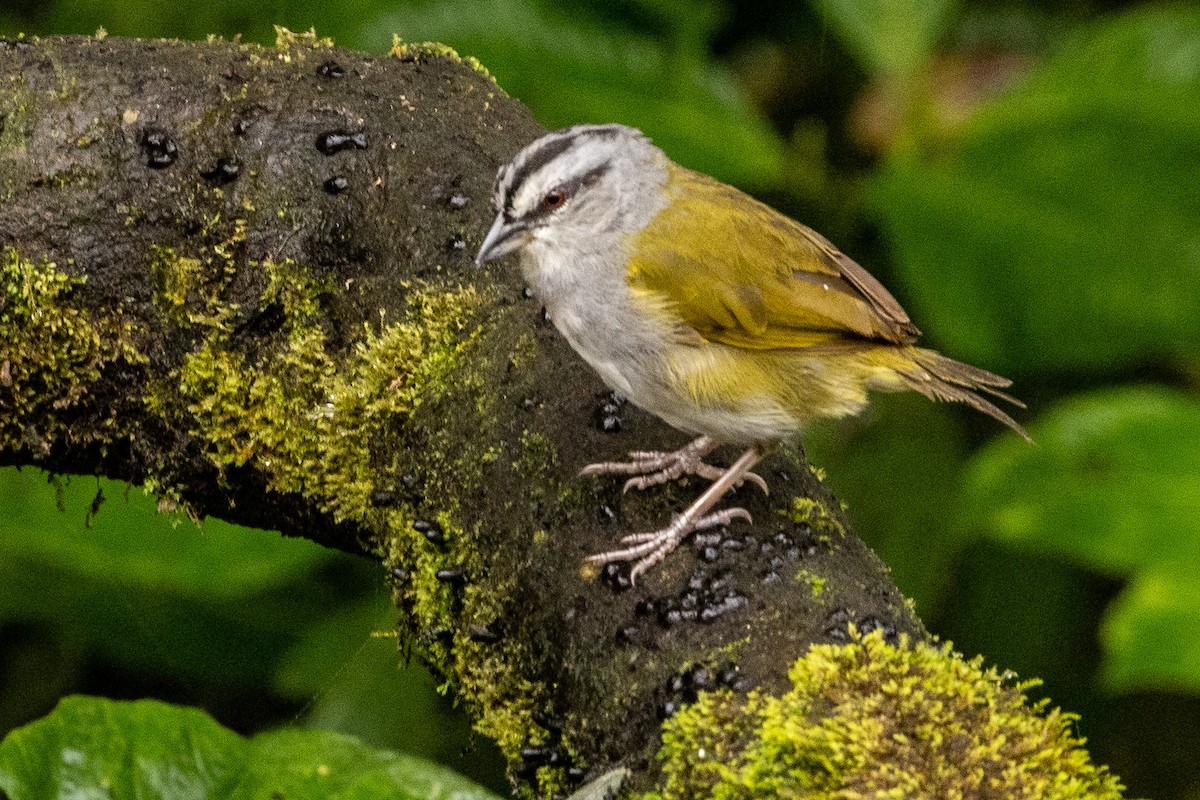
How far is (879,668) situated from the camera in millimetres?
1837

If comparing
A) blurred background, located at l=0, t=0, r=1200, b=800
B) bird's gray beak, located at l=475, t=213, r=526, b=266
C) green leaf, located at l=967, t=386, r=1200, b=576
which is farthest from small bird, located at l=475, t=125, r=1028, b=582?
blurred background, located at l=0, t=0, r=1200, b=800

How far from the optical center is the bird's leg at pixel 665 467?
241 centimetres

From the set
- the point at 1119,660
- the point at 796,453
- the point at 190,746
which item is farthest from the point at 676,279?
the point at 1119,660

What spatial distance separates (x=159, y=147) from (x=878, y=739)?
176cm

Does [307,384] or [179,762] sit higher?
[307,384]

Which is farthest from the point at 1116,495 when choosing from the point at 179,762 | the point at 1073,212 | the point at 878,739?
the point at 179,762

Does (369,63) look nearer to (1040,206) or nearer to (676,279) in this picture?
(676,279)

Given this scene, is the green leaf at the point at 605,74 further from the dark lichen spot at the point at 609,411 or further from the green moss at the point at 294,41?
the dark lichen spot at the point at 609,411

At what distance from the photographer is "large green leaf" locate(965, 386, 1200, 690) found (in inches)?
146

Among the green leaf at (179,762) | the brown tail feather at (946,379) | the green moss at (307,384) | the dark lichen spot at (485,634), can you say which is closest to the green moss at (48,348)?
the green moss at (307,384)

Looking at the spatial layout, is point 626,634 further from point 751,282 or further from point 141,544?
point 141,544

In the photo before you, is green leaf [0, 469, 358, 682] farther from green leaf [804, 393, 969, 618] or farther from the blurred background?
green leaf [804, 393, 969, 618]

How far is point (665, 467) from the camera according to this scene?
2.57 m

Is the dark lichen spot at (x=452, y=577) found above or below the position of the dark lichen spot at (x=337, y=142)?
below
